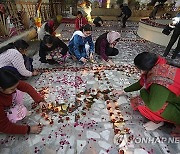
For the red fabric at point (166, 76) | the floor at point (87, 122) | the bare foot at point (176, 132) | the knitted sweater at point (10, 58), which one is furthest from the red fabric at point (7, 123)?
the bare foot at point (176, 132)

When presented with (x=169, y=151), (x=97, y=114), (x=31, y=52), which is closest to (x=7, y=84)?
(x=97, y=114)

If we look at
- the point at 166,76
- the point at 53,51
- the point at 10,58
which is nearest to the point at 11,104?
the point at 10,58

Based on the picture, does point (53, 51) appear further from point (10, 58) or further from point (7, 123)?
point (7, 123)

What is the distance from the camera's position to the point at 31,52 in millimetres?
5008

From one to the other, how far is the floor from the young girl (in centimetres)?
17

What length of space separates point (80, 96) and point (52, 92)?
0.48m

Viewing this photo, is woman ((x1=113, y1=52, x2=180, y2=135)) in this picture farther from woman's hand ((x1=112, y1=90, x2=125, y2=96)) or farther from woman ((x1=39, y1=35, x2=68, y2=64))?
woman ((x1=39, y1=35, x2=68, y2=64))

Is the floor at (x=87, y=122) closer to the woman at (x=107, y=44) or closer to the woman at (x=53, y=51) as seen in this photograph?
the woman at (x=53, y=51)

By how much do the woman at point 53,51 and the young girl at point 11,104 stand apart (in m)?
1.79

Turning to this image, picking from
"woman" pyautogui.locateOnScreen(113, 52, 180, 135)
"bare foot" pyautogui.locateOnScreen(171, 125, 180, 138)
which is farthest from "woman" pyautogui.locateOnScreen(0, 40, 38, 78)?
"bare foot" pyautogui.locateOnScreen(171, 125, 180, 138)

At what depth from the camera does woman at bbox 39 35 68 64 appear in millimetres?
3863

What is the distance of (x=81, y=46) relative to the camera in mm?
4098

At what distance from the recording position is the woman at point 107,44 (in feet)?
13.2

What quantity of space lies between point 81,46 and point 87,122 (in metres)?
2.17
